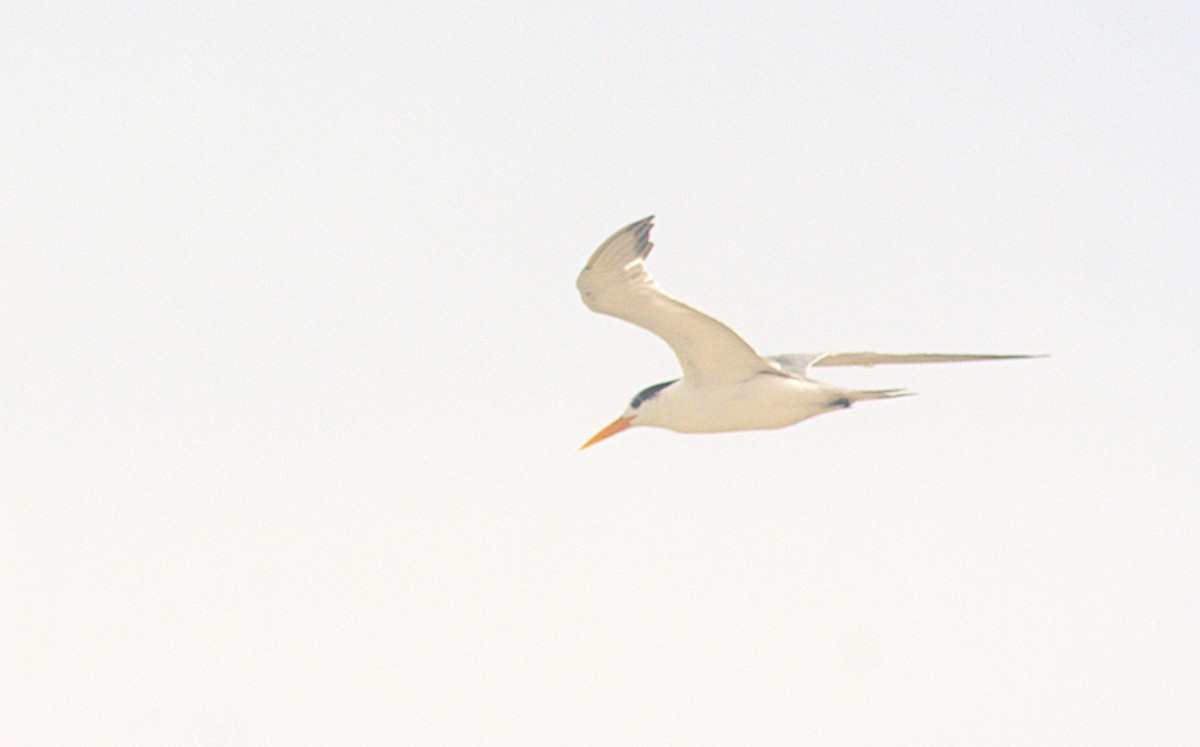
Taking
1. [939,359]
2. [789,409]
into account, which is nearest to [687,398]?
[789,409]

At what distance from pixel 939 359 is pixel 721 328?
3.21 meters

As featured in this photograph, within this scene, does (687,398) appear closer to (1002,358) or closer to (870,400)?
(870,400)

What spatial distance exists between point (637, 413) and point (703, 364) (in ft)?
Answer: 5.44

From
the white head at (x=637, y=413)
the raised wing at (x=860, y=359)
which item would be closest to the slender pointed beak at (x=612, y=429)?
the white head at (x=637, y=413)

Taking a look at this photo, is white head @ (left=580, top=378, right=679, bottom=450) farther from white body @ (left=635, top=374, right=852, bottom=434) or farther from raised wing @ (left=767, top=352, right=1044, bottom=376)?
raised wing @ (left=767, top=352, right=1044, bottom=376)

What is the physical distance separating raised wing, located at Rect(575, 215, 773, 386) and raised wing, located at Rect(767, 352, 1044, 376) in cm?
75

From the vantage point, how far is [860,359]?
23.0 meters

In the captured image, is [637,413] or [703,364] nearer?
[703,364]

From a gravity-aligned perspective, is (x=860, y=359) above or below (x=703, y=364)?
above

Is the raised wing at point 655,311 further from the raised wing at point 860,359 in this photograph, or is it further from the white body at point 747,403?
the raised wing at point 860,359

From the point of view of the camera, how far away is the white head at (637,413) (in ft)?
73.6

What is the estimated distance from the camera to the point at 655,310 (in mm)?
20266

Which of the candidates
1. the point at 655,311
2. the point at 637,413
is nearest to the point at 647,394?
the point at 637,413

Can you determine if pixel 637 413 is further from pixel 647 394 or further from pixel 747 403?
pixel 747 403
